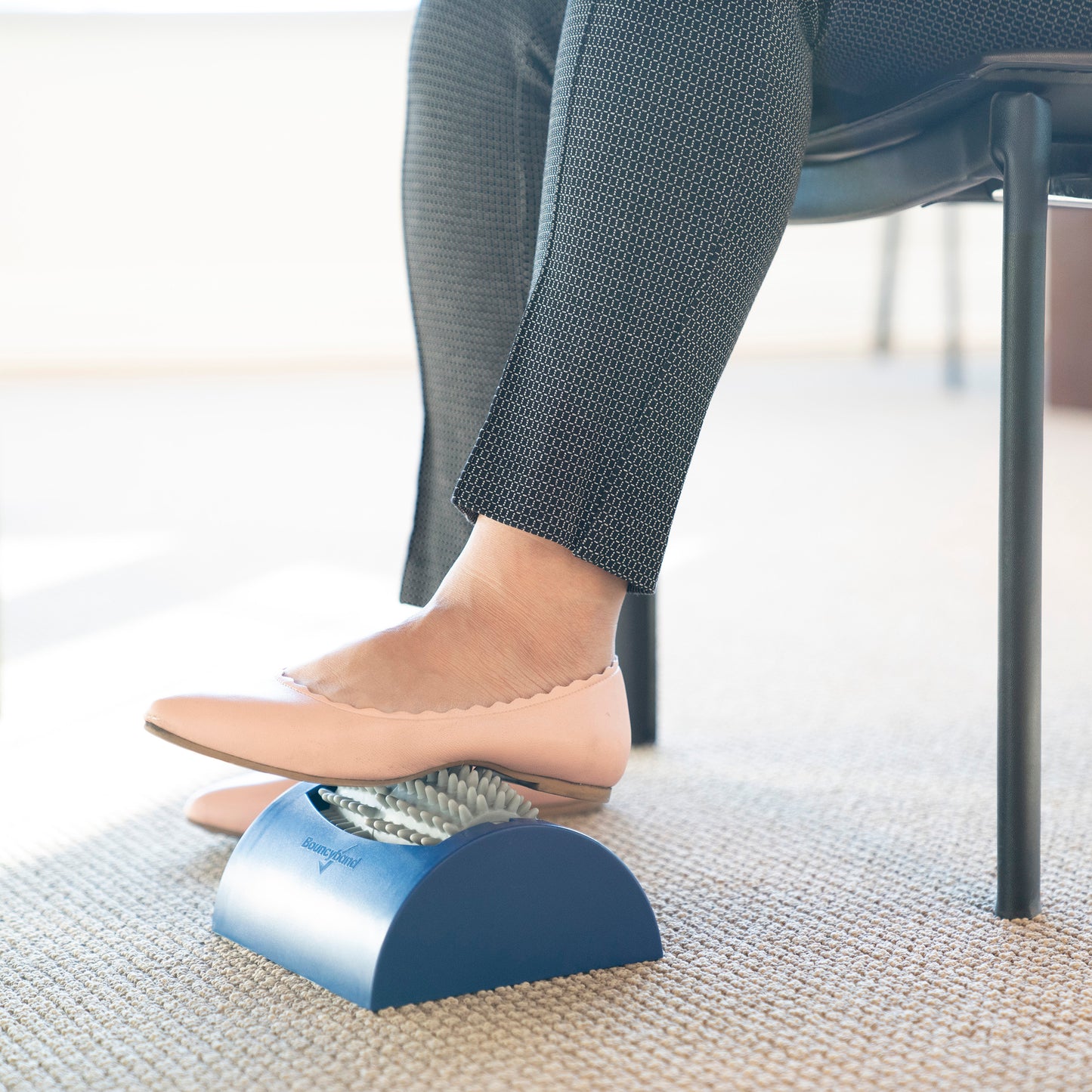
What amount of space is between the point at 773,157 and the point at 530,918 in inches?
14.7

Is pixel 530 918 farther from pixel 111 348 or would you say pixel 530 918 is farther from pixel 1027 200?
pixel 111 348

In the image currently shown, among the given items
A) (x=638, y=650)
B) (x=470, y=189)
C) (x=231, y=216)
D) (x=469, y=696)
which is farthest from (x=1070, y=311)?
(x=231, y=216)

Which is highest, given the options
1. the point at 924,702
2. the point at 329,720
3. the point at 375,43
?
the point at 375,43

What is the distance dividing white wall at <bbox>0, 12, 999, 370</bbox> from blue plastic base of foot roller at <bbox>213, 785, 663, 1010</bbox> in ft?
12.4

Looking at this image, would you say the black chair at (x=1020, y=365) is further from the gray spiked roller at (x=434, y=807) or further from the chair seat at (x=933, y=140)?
the gray spiked roller at (x=434, y=807)

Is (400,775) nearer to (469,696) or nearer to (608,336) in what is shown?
(469,696)

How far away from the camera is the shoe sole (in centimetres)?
55

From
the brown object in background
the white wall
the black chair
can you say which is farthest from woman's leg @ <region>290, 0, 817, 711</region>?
the white wall

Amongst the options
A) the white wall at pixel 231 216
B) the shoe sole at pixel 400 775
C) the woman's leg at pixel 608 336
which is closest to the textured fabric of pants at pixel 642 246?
the woman's leg at pixel 608 336

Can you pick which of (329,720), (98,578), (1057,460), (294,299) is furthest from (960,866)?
(294,299)

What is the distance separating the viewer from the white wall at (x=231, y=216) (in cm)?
403

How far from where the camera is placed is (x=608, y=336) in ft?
1.88

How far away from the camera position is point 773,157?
0.59 metres

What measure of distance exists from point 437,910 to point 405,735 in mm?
78
